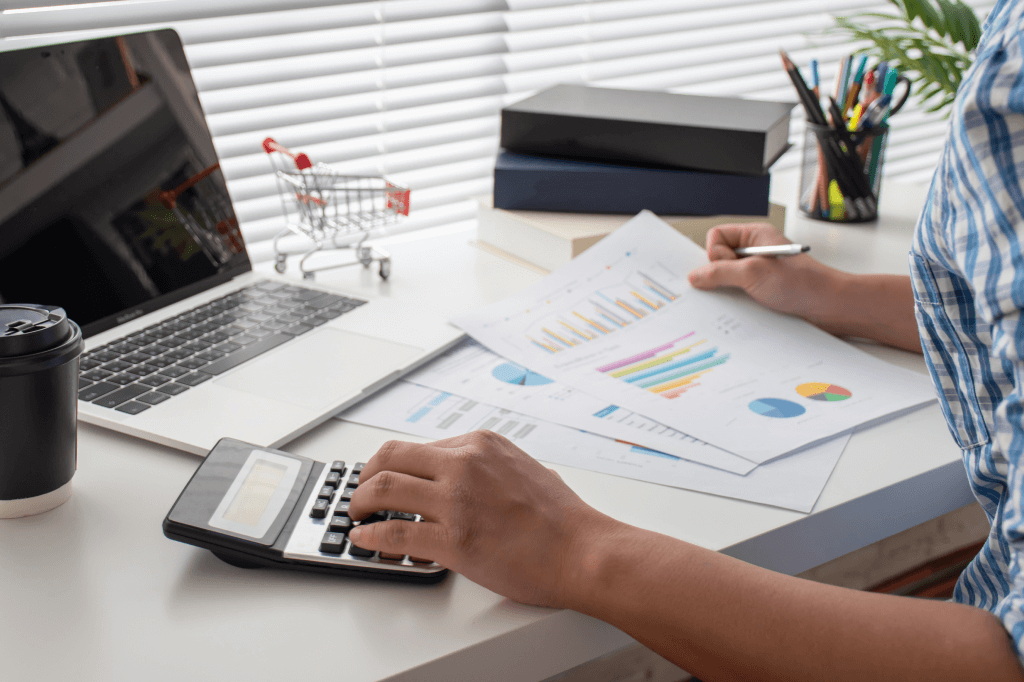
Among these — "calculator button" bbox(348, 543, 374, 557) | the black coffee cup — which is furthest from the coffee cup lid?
"calculator button" bbox(348, 543, 374, 557)

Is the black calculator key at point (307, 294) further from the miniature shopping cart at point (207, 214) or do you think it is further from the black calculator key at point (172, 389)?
the black calculator key at point (172, 389)

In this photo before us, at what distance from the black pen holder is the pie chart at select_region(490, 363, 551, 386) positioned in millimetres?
693

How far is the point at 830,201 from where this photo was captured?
1.29 m

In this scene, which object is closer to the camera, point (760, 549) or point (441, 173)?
point (760, 549)

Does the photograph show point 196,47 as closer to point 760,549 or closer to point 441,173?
point 441,173

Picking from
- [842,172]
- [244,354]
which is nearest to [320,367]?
[244,354]

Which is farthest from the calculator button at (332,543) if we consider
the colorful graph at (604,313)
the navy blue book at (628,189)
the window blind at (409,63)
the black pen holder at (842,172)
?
the black pen holder at (842,172)

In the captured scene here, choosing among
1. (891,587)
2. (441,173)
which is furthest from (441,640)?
(891,587)

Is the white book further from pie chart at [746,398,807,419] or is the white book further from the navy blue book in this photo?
pie chart at [746,398,807,419]

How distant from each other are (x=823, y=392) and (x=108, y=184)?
2.40 feet

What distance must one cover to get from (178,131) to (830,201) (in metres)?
0.93

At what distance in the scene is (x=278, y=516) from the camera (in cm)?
55

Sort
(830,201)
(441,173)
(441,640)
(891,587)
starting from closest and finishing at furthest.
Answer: (441,640) < (830,201) < (441,173) < (891,587)

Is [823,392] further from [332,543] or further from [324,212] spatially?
[324,212]
